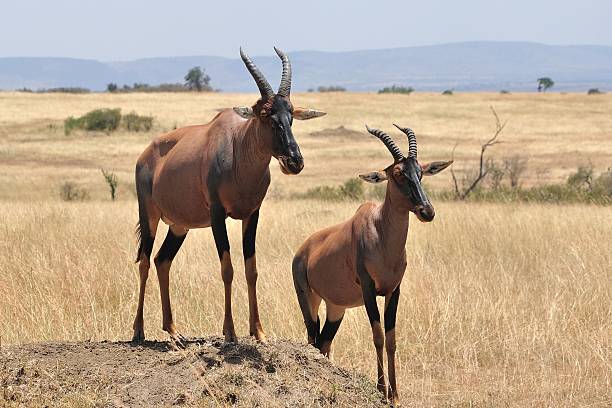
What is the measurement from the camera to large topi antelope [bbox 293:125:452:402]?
267 inches

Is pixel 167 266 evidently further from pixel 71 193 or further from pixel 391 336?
pixel 71 193

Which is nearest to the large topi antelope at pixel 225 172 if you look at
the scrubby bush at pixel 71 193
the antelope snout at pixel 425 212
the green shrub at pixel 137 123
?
the antelope snout at pixel 425 212

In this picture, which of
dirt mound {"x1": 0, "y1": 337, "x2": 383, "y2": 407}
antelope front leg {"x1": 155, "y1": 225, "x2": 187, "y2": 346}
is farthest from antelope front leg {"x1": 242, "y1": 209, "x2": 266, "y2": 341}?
antelope front leg {"x1": 155, "y1": 225, "x2": 187, "y2": 346}

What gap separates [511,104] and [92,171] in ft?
165

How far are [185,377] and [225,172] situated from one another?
1.47 metres

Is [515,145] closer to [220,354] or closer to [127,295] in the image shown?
[127,295]

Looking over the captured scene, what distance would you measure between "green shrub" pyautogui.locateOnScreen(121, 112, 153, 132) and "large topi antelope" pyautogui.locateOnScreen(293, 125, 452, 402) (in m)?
47.8

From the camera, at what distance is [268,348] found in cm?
704

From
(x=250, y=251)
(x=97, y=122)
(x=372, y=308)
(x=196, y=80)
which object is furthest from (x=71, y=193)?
(x=196, y=80)

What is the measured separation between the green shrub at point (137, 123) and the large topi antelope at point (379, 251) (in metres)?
47.8

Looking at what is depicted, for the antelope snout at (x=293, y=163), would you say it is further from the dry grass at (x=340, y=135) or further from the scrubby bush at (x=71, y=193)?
the dry grass at (x=340, y=135)

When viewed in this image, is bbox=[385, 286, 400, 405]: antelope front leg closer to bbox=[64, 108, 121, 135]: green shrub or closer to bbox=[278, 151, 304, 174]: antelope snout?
bbox=[278, 151, 304, 174]: antelope snout

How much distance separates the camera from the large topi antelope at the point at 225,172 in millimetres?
6609

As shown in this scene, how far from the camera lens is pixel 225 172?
22.8ft
